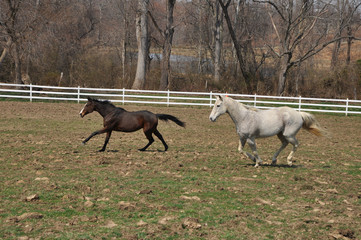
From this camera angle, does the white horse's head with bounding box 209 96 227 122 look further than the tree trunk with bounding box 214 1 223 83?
No

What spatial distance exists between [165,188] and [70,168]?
245 centimetres

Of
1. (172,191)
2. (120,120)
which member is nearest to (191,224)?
(172,191)

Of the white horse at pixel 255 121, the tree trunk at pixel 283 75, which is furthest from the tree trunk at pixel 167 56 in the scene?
the white horse at pixel 255 121

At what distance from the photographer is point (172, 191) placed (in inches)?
284

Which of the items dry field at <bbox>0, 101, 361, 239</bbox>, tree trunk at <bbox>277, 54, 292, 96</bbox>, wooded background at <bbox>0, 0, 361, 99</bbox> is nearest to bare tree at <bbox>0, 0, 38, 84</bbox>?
wooded background at <bbox>0, 0, 361, 99</bbox>

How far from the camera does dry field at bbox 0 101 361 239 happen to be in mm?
5379

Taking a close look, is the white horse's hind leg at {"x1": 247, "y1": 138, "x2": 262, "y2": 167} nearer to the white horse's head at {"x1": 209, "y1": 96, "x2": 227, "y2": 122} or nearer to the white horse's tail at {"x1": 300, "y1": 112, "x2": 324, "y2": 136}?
the white horse's head at {"x1": 209, "y1": 96, "x2": 227, "y2": 122}

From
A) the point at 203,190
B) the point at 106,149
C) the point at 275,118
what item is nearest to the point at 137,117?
the point at 106,149

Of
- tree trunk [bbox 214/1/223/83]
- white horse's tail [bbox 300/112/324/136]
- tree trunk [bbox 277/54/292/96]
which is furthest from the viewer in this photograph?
tree trunk [bbox 214/1/223/83]

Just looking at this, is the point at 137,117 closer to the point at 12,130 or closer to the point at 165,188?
Answer: the point at 165,188

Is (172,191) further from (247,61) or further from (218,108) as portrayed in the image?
(247,61)

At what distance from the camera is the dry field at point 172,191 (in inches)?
212

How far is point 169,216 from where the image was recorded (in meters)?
5.84

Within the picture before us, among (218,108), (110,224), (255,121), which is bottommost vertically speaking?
(110,224)
